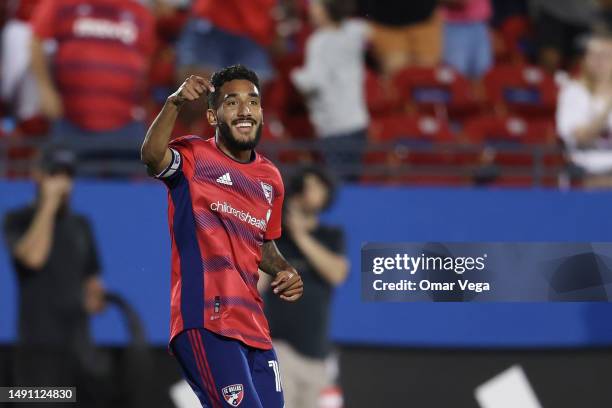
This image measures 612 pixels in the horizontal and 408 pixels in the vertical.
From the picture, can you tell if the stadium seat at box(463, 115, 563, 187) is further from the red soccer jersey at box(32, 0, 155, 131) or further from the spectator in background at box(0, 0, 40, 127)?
the spectator in background at box(0, 0, 40, 127)

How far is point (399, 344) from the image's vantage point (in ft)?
25.8

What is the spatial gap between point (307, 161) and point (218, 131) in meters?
3.83

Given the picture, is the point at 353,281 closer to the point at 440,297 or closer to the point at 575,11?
the point at 440,297

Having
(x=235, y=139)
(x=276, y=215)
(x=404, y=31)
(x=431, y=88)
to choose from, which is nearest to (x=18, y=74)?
(x=404, y=31)

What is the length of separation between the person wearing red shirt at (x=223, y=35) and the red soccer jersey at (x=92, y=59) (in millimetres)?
459

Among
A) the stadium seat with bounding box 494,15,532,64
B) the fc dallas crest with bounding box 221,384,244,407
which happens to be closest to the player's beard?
the fc dallas crest with bounding box 221,384,244,407

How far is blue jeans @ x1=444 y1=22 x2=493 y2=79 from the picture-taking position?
31.2 feet

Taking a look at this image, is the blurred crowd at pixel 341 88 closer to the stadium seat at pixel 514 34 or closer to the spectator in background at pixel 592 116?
the spectator in background at pixel 592 116

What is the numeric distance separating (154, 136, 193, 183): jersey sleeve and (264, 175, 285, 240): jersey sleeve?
414 mm

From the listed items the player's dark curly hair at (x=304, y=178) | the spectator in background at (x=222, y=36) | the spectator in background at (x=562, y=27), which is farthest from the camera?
the spectator in background at (x=562, y=27)

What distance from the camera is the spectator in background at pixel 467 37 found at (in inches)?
374

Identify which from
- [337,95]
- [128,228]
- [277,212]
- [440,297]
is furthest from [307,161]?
[277,212]

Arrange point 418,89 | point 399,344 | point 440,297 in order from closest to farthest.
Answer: point 440,297
point 399,344
point 418,89

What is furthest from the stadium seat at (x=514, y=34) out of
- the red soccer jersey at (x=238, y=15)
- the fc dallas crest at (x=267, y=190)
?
the fc dallas crest at (x=267, y=190)
